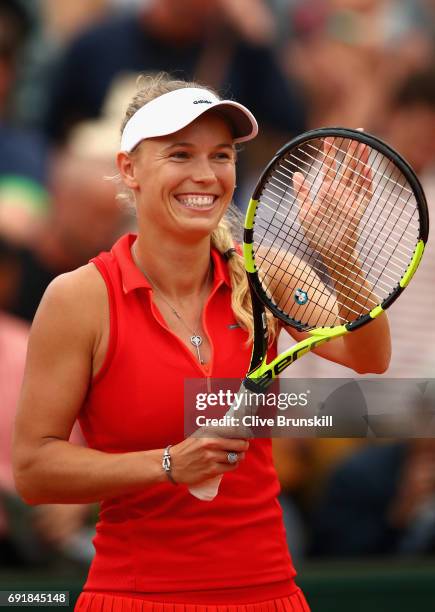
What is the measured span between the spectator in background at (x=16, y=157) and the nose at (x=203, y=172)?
2.26 meters

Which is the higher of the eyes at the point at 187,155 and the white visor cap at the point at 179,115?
the white visor cap at the point at 179,115

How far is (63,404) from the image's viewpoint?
2.37 meters

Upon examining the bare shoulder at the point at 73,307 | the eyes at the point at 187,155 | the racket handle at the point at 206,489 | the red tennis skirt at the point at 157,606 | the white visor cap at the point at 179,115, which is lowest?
the red tennis skirt at the point at 157,606

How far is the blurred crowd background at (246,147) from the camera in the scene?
4.23 metres

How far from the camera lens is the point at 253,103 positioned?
17.0 ft

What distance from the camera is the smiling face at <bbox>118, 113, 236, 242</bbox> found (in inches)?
94.0

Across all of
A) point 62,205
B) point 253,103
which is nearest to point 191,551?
point 62,205

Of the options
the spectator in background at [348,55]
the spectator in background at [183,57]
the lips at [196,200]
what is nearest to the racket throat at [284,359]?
the lips at [196,200]

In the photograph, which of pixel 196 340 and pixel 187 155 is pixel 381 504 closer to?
pixel 196 340

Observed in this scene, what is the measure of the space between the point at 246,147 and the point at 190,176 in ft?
9.10

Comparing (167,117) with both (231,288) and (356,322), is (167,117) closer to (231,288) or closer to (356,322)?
(231,288)

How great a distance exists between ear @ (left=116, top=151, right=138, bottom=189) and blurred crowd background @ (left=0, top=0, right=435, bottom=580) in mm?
1704

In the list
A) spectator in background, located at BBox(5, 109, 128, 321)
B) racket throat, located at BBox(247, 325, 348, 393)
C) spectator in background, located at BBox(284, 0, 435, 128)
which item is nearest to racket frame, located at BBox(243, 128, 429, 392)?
racket throat, located at BBox(247, 325, 348, 393)

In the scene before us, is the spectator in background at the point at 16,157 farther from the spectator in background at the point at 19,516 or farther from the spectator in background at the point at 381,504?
the spectator in background at the point at 381,504
